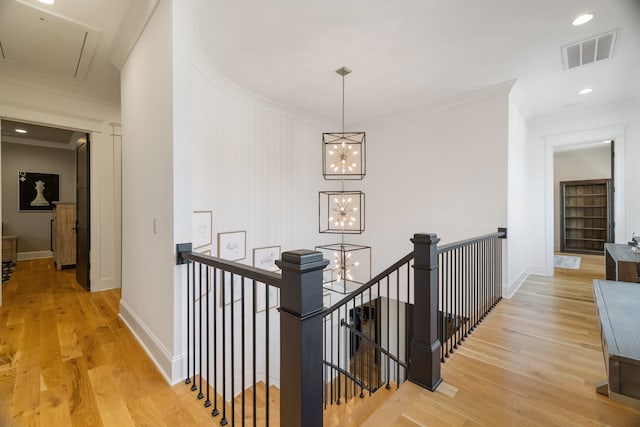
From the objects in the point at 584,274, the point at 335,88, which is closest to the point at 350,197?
the point at 335,88

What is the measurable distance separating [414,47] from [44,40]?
147 inches

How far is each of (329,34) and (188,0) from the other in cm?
122

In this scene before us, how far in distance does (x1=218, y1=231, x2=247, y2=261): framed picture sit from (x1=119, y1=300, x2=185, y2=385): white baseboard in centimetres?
111

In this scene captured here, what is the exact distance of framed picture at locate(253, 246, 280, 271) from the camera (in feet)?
12.9

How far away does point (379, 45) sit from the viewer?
2.77 m

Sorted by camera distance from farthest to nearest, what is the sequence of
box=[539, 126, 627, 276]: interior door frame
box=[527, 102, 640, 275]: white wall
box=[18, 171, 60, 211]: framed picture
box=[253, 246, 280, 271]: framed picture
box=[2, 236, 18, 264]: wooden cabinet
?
box=[18, 171, 60, 211]: framed picture, box=[2, 236, 18, 264]: wooden cabinet, box=[539, 126, 627, 276]: interior door frame, box=[527, 102, 640, 275]: white wall, box=[253, 246, 280, 271]: framed picture

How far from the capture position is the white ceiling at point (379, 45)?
229 cm

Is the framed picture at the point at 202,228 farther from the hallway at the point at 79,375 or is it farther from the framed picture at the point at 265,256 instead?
the hallway at the point at 79,375

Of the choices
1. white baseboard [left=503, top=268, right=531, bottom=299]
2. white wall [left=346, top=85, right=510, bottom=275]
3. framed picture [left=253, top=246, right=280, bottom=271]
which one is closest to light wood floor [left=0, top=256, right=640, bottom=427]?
white baseboard [left=503, top=268, right=531, bottom=299]

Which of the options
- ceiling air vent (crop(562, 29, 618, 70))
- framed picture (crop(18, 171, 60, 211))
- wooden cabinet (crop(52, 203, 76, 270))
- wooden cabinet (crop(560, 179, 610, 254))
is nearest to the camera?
ceiling air vent (crop(562, 29, 618, 70))

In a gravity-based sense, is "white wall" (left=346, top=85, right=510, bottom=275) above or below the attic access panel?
below

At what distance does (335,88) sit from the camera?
3.76 meters

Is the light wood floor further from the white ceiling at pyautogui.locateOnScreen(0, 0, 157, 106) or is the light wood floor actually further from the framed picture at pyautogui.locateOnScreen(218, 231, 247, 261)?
the white ceiling at pyautogui.locateOnScreen(0, 0, 157, 106)

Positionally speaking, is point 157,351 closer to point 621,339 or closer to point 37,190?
point 621,339
